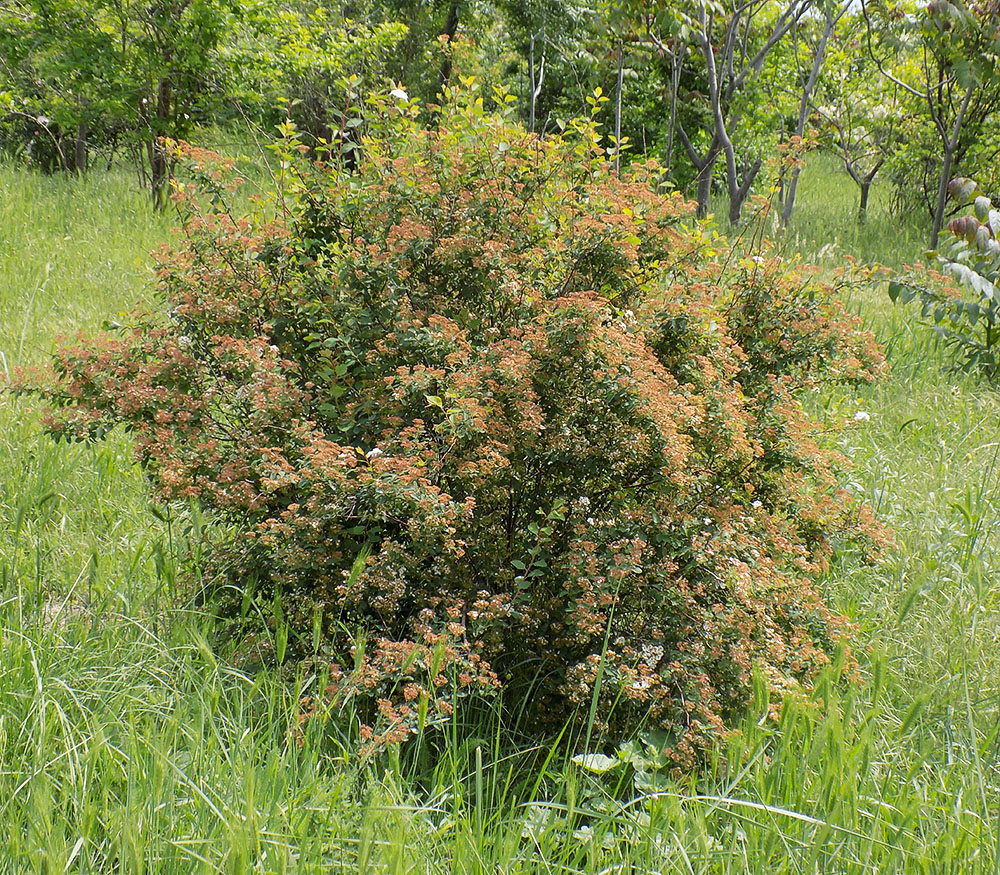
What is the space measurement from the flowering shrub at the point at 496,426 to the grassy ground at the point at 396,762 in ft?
0.54

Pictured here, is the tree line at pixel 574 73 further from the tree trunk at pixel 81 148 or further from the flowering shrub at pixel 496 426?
the flowering shrub at pixel 496 426

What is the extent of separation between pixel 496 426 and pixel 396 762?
0.87 m

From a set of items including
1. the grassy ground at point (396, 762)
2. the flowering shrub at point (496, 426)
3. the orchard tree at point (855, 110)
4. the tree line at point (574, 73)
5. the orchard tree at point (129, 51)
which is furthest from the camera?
the orchard tree at point (855, 110)

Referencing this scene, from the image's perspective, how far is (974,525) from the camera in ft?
11.7

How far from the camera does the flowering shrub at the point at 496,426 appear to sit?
2234mm

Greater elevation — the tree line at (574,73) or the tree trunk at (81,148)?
the tree line at (574,73)

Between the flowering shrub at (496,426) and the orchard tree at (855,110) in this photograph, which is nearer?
the flowering shrub at (496,426)

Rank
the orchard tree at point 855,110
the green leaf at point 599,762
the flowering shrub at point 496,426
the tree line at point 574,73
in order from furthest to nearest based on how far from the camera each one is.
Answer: the orchard tree at point 855,110
the tree line at point 574,73
the flowering shrub at point 496,426
the green leaf at point 599,762

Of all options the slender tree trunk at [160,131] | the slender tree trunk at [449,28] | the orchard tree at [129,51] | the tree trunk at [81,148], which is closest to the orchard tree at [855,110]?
the slender tree trunk at [449,28]

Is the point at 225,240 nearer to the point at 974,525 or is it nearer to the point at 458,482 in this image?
the point at 458,482

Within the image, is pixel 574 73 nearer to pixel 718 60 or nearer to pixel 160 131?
pixel 160 131

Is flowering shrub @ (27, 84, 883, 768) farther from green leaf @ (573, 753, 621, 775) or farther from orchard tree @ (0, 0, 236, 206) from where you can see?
orchard tree @ (0, 0, 236, 206)

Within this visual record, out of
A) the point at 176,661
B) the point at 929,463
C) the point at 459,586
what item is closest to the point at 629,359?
the point at 459,586

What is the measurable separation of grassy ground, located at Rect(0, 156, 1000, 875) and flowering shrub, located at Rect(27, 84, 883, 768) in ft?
0.54
